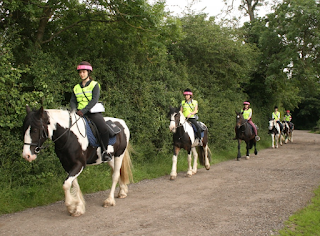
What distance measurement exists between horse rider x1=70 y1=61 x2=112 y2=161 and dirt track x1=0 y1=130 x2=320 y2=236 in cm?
148

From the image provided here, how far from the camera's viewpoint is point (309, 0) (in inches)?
730

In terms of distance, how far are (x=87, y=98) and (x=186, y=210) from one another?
118 inches

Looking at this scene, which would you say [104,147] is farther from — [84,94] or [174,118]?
[174,118]

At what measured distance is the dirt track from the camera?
16.0 feet

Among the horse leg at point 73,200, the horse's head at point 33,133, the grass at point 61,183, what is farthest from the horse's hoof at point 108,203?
the horse's head at point 33,133

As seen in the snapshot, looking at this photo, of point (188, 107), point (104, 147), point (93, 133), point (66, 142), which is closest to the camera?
point (66, 142)

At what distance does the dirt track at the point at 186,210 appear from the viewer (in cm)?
489

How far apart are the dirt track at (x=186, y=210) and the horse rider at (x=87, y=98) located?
1.48 metres

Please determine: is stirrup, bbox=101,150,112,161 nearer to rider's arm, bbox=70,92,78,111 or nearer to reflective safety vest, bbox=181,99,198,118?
rider's arm, bbox=70,92,78,111

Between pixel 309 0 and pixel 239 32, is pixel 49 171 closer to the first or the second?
pixel 239 32

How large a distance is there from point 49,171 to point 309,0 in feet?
60.7

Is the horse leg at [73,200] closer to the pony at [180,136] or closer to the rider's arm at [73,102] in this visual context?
the rider's arm at [73,102]

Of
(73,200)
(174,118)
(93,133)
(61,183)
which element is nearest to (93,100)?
(93,133)

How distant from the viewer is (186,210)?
596 centimetres
